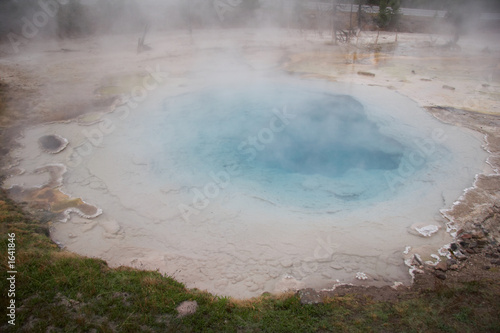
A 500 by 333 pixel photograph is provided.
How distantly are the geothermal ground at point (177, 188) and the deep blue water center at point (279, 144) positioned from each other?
74cm

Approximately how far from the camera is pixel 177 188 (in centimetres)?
575

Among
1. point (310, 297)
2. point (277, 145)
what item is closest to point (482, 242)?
point (310, 297)

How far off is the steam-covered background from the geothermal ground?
1.60m

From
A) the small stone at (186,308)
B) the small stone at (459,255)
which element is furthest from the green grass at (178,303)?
the small stone at (459,255)

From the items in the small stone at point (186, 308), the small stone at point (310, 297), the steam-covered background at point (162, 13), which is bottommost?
the small stone at point (310, 297)

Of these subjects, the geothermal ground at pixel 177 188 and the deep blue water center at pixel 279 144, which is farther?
the deep blue water center at pixel 279 144

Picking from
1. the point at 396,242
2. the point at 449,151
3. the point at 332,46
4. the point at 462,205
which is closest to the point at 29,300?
the point at 396,242

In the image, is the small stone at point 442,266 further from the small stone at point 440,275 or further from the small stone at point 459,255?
the small stone at point 459,255

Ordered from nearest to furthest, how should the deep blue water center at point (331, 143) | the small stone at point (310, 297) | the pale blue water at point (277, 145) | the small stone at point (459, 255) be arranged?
the small stone at point (310, 297), the small stone at point (459, 255), the pale blue water at point (277, 145), the deep blue water center at point (331, 143)

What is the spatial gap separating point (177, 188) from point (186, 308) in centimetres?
280

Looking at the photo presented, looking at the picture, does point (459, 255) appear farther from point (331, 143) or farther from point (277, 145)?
point (277, 145)

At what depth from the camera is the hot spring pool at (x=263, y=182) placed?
4293 millimetres

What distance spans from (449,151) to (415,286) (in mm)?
4201

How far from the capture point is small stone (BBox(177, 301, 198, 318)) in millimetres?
3212
